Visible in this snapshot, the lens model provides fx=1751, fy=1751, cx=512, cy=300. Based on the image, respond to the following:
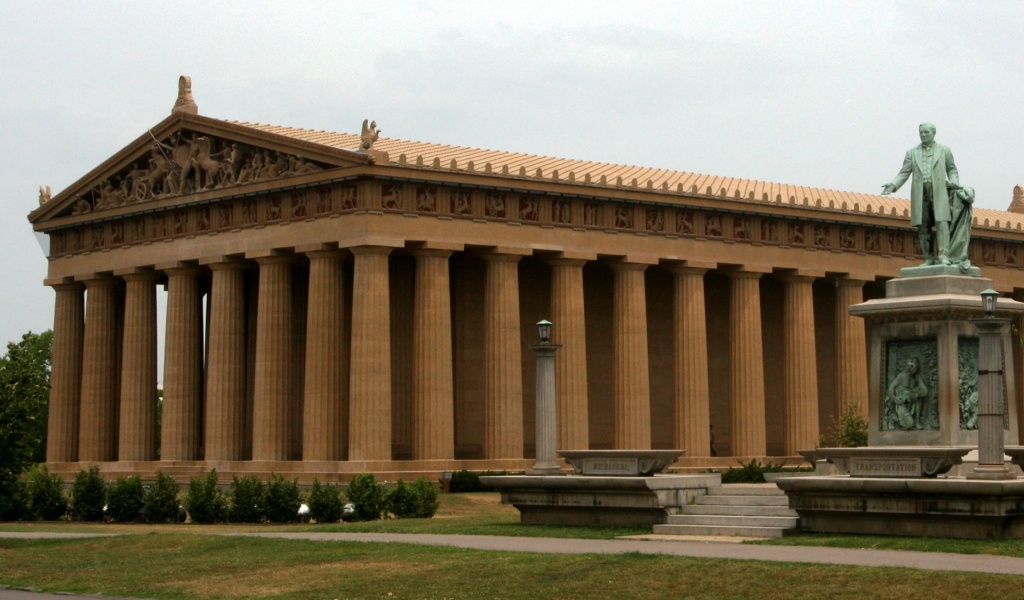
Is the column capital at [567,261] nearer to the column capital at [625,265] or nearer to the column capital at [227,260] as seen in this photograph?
the column capital at [625,265]

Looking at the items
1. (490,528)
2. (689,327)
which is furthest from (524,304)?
(490,528)

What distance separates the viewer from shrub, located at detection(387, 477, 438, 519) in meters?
51.2

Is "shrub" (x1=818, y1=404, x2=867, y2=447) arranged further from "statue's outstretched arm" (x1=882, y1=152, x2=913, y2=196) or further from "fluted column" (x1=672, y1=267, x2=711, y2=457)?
"statue's outstretched arm" (x1=882, y1=152, x2=913, y2=196)

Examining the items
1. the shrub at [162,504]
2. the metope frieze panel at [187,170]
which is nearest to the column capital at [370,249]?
the metope frieze panel at [187,170]

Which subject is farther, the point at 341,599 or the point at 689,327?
the point at 689,327

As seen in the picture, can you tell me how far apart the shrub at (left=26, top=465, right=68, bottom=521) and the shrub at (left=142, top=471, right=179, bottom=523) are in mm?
4926

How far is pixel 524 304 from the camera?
76000 millimetres

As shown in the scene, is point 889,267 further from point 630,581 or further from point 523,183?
point 630,581

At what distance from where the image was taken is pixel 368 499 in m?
50.8

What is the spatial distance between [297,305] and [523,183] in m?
13.2

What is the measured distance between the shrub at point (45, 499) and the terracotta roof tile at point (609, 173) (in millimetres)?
17525

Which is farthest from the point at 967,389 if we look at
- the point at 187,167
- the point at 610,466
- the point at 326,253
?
the point at 187,167

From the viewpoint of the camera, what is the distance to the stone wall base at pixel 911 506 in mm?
31641

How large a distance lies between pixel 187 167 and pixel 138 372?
32.9ft
